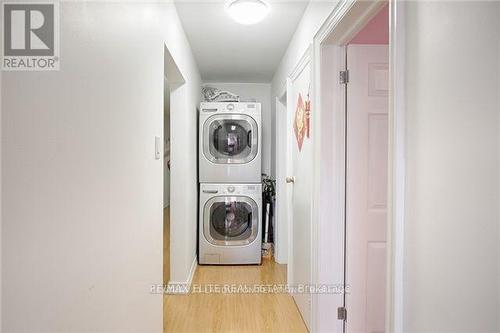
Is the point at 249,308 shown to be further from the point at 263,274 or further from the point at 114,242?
the point at 114,242

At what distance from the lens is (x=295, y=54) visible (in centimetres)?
263

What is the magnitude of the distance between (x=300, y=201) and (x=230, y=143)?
4.73ft

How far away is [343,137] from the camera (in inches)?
74.1

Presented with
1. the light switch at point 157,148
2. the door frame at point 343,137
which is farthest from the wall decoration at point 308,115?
the light switch at point 157,148

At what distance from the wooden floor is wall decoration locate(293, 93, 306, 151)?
1.33m

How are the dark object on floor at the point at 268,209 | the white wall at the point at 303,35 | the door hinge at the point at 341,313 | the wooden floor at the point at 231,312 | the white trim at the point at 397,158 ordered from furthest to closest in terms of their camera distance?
the dark object on floor at the point at 268,209 → the wooden floor at the point at 231,312 → the door hinge at the point at 341,313 → the white wall at the point at 303,35 → the white trim at the point at 397,158

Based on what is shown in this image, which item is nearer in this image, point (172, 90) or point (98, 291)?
point (98, 291)

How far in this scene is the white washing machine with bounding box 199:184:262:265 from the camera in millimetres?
3629

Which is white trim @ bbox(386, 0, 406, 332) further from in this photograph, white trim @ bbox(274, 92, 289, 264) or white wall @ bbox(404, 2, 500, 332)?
white trim @ bbox(274, 92, 289, 264)

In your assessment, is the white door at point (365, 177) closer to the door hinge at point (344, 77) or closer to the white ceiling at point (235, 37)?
the door hinge at point (344, 77)

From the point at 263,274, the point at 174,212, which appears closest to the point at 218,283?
the point at 263,274

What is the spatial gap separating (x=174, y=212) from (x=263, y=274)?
4.04 feet

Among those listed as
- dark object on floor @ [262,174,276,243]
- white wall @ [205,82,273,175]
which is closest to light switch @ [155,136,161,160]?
dark object on floor @ [262,174,276,243]

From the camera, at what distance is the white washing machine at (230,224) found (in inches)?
143
